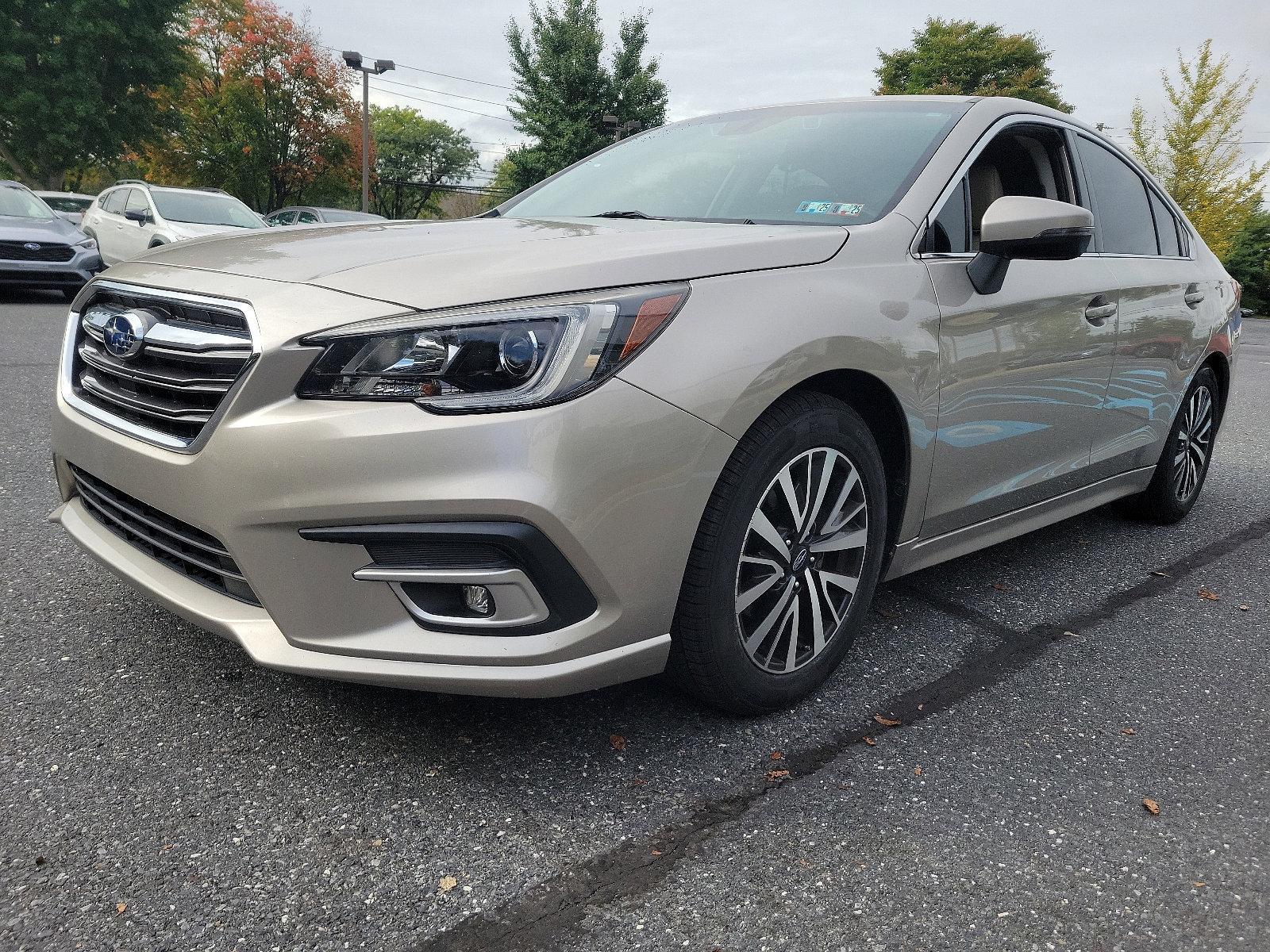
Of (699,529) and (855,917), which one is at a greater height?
(699,529)

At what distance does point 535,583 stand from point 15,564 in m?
2.13

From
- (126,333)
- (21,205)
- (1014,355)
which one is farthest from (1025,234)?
(21,205)

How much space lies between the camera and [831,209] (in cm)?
266

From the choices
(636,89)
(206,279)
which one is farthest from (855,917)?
(636,89)

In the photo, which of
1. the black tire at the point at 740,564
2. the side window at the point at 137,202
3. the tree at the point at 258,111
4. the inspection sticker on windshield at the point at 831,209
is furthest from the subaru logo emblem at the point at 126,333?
the tree at the point at 258,111

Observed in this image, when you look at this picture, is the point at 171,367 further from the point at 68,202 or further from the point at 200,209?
the point at 68,202

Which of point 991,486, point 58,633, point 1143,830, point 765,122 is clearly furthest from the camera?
point 765,122

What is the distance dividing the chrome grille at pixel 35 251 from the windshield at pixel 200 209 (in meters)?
1.49

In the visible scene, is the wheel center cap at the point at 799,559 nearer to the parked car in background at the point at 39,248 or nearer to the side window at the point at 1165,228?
the side window at the point at 1165,228

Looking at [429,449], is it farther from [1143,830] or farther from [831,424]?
[1143,830]

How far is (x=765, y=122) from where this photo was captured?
3.28 meters

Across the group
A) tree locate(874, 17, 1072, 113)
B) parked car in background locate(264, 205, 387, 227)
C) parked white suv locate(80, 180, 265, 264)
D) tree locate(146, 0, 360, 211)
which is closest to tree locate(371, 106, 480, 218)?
tree locate(146, 0, 360, 211)

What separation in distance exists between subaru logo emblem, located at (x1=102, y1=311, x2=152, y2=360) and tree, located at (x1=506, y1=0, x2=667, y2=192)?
105 ft

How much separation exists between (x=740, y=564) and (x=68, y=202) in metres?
21.6
